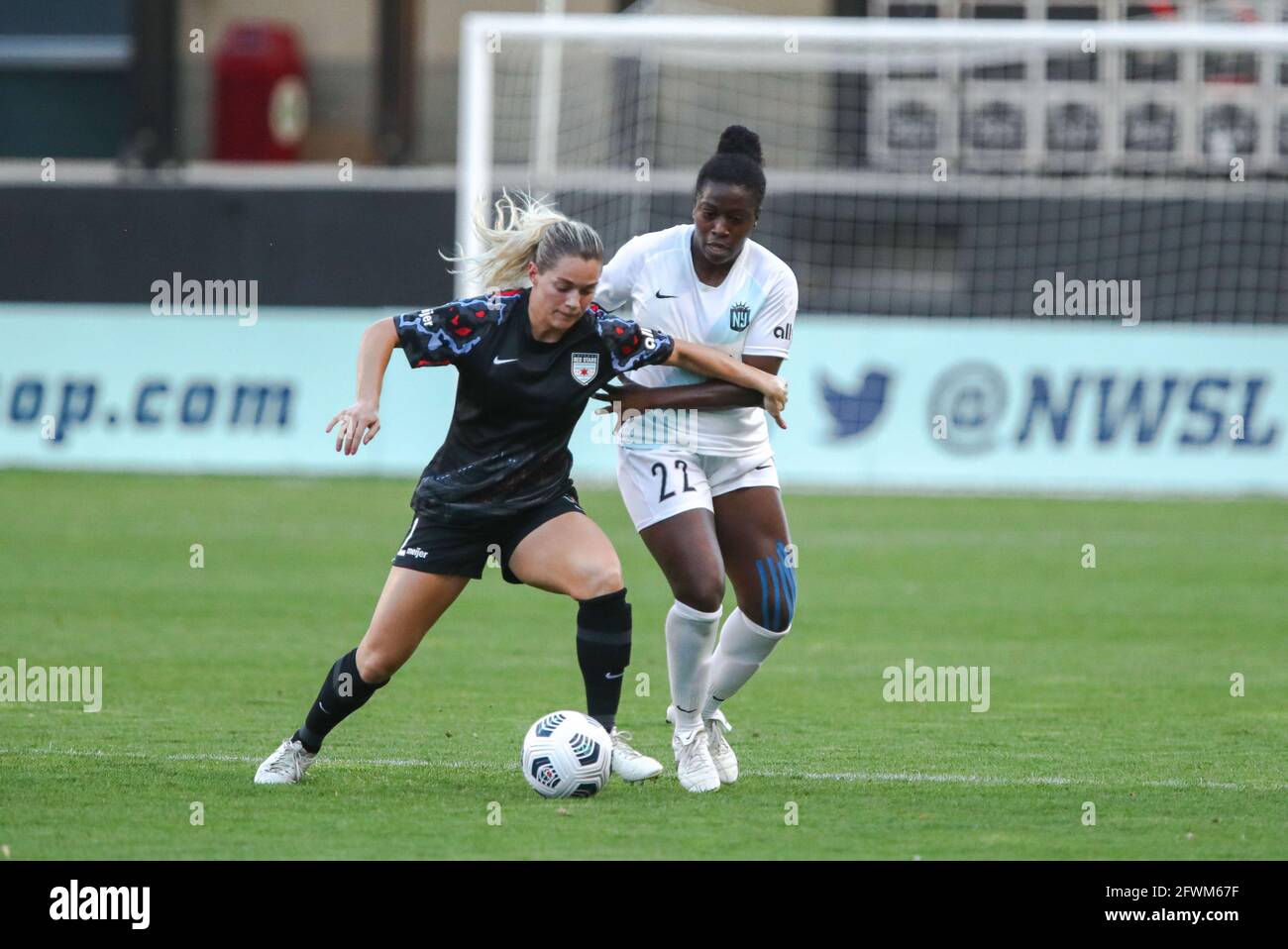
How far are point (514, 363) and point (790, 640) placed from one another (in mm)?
4887

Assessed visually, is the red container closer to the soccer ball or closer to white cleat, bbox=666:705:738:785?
white cleat, bbox=666:705:738:785

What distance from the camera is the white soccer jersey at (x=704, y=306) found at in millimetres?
7371

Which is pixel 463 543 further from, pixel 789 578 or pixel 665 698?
pixel 665 698

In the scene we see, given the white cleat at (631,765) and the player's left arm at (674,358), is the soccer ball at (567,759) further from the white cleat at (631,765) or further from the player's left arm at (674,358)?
the player's left arm at (674,358)

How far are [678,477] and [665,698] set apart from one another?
7.90 ft

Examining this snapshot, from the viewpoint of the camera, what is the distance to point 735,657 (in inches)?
293

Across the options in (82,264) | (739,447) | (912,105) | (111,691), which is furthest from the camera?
(912,105)

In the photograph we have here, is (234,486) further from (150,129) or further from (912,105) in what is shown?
(912,105)

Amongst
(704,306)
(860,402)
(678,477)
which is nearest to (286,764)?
(678,477)

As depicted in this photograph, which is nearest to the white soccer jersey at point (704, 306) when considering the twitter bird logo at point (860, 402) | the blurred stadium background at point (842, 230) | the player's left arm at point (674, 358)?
the player's left arm at point (674, 358)

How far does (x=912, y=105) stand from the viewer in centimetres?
2248

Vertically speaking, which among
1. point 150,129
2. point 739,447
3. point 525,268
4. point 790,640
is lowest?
point 790,640
